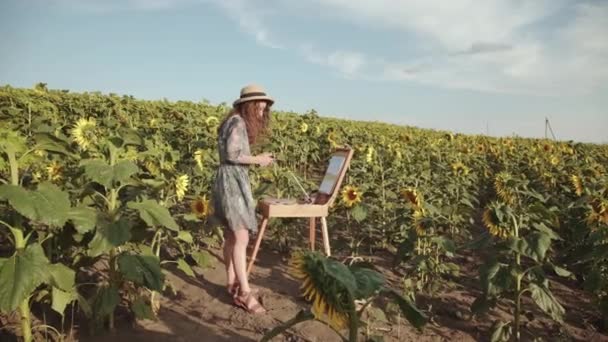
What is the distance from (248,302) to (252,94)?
1.41 m

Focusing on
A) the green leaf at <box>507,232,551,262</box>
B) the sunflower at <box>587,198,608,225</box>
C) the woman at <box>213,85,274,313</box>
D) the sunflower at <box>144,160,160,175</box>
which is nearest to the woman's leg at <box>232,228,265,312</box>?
the woman at <box>213,85,274,313</box>

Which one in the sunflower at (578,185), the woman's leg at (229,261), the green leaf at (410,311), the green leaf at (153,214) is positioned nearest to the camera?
the green leaf at (410,311)

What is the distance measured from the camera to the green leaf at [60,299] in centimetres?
265

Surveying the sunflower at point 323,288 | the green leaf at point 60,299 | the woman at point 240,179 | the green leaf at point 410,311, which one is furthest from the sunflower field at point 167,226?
the green leaf at point 410,311

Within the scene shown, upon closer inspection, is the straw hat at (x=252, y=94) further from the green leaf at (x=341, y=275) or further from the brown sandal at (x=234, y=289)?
the green leaf at (x=341, y=275)

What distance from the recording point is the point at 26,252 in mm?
2281

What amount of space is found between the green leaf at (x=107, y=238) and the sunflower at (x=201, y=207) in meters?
1.40

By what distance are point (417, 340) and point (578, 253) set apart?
4.37 feet

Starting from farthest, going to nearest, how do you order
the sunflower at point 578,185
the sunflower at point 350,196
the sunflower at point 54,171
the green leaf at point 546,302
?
the sunflower at point 578,185
the sunflower at point 350,196
the sunflower at point 54,171
the green leaf at point 546,302

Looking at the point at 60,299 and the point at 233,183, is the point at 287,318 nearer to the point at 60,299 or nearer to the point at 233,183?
the point at 233,183

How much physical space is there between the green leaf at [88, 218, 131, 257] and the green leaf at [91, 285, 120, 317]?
1.06 ft

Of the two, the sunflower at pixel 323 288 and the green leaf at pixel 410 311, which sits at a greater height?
the sunflower at pixel 323 288

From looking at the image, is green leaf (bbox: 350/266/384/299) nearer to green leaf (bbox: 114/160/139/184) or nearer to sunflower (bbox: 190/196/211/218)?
green leaf (bbox: 114/160/139/184)

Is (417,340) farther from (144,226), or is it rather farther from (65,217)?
(65,217)
